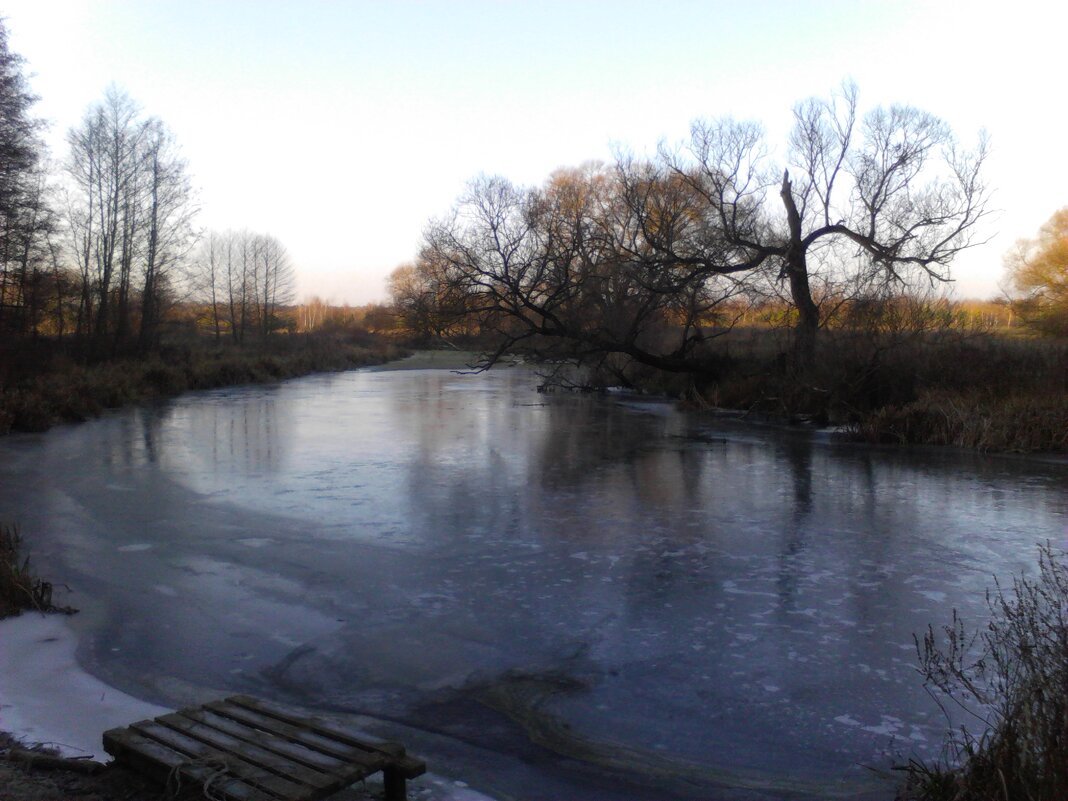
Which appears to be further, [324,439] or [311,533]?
[324,439]

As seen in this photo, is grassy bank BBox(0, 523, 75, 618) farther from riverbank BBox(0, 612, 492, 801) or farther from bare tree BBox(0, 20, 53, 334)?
bare tree BBox(0, 20, 53, 334)

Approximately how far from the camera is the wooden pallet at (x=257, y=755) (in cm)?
321

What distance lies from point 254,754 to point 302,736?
24 cm

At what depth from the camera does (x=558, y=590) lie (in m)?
6.83

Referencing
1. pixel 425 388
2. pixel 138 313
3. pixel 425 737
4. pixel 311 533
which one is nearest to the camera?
pixel 425 737

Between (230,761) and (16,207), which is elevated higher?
(16,207)

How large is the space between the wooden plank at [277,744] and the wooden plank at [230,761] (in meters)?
0.14

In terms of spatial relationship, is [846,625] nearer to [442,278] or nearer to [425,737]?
[425,737]

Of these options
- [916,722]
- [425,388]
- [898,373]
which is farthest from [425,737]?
[425,388]

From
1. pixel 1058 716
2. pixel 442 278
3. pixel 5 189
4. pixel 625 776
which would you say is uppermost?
pixel 5 189

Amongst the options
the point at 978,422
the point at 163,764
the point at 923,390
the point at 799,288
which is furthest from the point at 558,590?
the point at 799,288

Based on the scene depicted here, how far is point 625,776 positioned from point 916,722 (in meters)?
1.64

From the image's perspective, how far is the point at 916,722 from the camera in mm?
4488

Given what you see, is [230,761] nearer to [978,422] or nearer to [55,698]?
[55,698]
